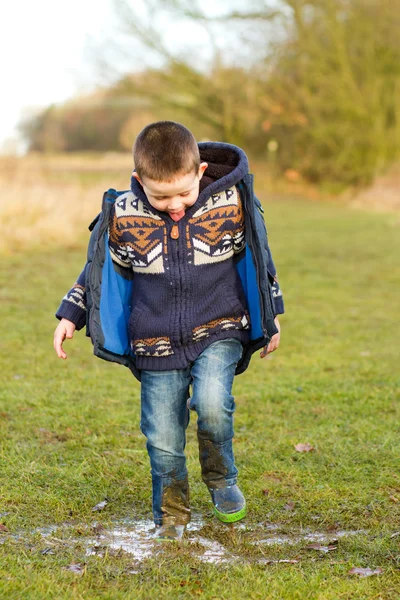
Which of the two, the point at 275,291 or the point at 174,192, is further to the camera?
the point at 275,291

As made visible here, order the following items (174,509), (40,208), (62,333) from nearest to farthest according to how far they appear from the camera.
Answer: (62,333) < (174,509) < (40,208)

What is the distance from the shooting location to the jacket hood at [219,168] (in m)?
3.07

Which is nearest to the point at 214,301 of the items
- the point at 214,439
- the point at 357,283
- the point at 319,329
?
the point at 214,439

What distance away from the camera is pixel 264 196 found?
27.3 metres

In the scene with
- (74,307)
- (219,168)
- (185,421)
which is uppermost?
(219,168)

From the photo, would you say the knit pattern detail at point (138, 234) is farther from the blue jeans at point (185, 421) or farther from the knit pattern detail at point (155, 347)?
the blue jeans at point (185, 421)

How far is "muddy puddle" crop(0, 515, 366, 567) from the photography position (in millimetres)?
3117

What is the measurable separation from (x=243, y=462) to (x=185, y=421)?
3.67 ft

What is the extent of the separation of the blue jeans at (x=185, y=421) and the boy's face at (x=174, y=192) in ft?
1.86

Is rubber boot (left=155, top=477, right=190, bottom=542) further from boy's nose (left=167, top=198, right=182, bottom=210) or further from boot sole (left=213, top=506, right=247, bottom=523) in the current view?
boy's nose (left=167, top=198, right=182, bottom=210)

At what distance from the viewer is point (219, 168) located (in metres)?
3.19

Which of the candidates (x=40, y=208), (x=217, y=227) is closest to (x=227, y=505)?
(x=217, y=227)

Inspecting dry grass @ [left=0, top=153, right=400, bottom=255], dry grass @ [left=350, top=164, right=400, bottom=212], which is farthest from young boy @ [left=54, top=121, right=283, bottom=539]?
dry grass @ [left=350, top=164, right=400, bottom=212]

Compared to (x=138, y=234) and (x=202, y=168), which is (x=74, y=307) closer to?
(x=138, y=234)
